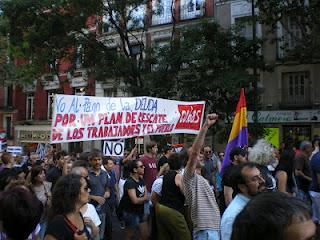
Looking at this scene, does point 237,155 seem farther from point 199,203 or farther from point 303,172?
point 303,172

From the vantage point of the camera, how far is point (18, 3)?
19.7m

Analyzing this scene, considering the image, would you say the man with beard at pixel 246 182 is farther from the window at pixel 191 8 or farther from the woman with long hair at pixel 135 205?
the window at pixel 191 8

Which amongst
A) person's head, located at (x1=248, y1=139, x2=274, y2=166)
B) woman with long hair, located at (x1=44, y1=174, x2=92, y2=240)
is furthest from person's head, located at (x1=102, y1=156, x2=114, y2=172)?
woman with long hair, located at (x1=44, y1=174, x2=92, y2=240)

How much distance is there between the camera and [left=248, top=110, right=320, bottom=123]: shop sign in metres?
20.4

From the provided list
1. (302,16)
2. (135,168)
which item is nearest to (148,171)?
(135,168)

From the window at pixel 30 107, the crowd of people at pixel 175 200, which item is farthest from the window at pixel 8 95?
the crowd of people at pixel 175 200

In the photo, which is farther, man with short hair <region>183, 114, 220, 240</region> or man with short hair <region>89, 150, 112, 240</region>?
man with short hair <region>89, 150, 112, 240</region>

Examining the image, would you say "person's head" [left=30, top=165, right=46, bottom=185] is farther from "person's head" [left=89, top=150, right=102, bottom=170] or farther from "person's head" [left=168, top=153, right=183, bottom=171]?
"person's head" [left=168, top=153, right=183, bottom=171]

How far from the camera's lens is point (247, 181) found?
383cm

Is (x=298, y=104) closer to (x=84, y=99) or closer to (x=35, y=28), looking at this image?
(x=35, y=28)

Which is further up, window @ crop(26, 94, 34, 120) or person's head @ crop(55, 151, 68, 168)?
window @ crop(26, 94, 34, 120)

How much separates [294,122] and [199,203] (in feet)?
56.1

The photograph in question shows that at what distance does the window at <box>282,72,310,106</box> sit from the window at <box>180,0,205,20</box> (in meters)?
5.92

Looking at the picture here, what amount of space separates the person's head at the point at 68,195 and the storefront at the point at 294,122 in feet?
57.6
